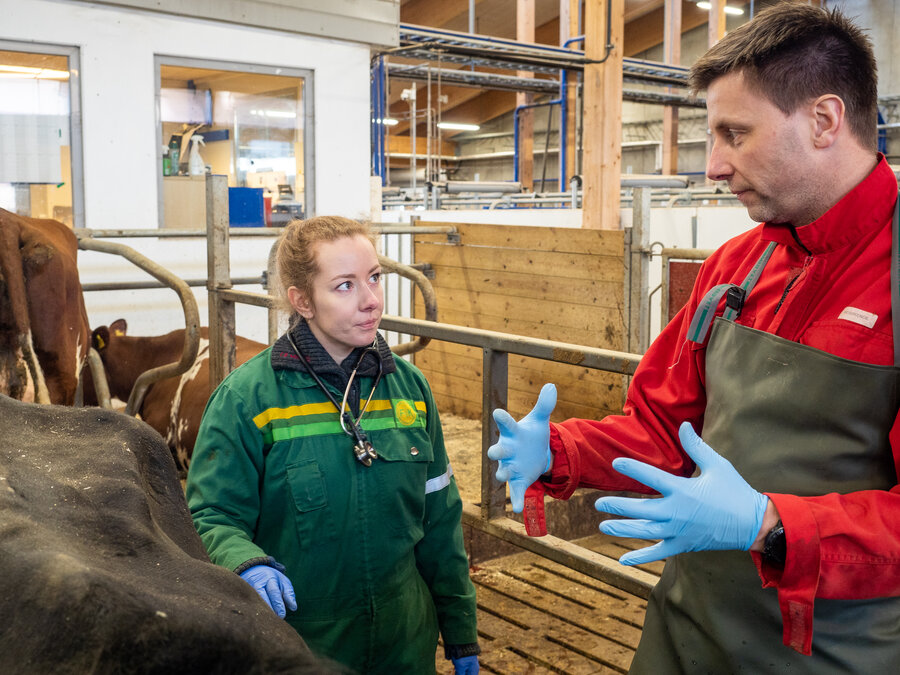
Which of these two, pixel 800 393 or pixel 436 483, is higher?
pixel 800 393

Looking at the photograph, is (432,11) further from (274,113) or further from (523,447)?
(523,447)

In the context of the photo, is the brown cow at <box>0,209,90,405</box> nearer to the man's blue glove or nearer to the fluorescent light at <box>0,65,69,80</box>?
the fluorescent light at <box>0,65,69,80</box>

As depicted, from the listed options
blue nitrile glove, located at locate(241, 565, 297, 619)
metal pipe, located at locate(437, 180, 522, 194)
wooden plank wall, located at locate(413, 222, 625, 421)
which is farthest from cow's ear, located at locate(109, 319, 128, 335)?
metal pipe, located at locate(437, 180, 522, 194)

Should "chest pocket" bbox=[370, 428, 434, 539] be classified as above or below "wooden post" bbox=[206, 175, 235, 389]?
below

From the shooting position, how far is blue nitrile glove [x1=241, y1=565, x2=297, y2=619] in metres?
1.39

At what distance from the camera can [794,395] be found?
52.2 inches

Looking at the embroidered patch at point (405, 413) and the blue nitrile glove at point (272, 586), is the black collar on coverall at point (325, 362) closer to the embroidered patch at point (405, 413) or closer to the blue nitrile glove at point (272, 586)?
the embroidered patch at point (405, 413)

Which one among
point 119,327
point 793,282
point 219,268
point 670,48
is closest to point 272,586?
point 793,282

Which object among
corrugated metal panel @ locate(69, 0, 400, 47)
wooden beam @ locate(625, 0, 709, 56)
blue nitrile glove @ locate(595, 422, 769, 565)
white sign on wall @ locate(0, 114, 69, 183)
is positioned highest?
wooden beam @ locate(625, 0, 709, 56)

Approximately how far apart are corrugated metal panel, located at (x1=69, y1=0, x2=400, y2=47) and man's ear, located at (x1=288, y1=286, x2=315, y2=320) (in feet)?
13.3

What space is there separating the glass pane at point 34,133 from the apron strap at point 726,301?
15.2 feet

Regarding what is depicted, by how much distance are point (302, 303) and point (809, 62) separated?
111 cm

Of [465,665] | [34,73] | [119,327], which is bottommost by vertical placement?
[465,665]

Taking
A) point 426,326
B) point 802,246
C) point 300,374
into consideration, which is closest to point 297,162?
point 426,326
